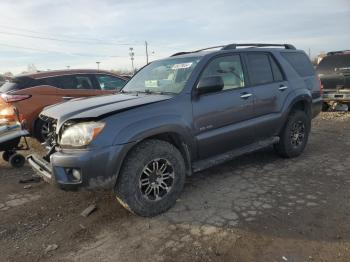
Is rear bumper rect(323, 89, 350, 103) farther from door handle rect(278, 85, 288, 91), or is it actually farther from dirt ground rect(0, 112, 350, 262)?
door handle rect(278, 85, 288, 91)

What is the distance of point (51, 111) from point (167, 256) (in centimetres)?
218

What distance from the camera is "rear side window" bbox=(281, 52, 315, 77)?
5.82m

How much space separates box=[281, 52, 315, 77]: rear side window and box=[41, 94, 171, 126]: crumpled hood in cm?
273

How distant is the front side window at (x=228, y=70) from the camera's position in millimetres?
4523

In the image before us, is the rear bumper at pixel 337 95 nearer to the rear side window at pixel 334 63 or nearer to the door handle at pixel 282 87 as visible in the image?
the rear side window at pixel 334 63

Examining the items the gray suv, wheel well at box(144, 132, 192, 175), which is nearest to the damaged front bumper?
the gray suv

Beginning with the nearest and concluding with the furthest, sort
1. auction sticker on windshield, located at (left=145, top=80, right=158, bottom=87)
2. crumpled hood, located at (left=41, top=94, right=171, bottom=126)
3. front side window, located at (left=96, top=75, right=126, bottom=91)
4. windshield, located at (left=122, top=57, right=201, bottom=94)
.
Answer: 1. crumpled hood, located at (left=41, top=94, right=171, bottom=126)
2. windshield, located at (left=122, top=57, right=201, bottom=94)
3. auction sticker on windshield, located at (left=145, top=80, right=158, bottom=87)
4. front side window, located at (left=96, top=75, right=126, bottom=91)

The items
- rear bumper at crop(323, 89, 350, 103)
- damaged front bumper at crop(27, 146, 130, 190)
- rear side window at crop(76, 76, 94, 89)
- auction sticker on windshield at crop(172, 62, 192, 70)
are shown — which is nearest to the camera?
damaged front bumper at crop(27, 146, 130, 190)

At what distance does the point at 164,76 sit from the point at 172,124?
105 cm

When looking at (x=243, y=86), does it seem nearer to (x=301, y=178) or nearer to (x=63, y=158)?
(x=301, y=178)

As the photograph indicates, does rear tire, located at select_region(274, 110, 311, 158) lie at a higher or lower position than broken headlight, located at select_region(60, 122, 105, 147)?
lower

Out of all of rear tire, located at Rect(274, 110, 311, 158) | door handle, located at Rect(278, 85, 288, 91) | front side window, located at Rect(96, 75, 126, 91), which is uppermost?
front side window, located at Rect(96, 75, 126, 91)

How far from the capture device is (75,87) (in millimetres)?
7688

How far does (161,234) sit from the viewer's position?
3488mm
